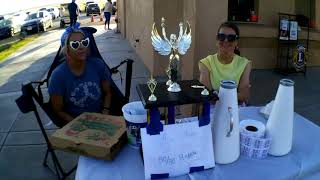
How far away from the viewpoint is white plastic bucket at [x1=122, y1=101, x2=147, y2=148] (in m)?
2.01

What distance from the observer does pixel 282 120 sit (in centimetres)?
198

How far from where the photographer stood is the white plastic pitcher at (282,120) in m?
1.96

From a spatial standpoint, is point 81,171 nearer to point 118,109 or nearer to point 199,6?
point 118,109

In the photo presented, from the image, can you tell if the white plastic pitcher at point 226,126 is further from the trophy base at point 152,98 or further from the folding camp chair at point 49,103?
the folding camp chair at point 49,103

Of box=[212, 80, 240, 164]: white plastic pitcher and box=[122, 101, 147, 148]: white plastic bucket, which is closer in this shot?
box=[212, 80, 240, 164]: white plastic pitcher

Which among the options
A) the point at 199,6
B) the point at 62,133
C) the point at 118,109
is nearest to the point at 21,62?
the point at 199,6

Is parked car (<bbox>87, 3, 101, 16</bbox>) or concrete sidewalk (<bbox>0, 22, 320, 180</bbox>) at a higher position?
parked car (<bbox>87, 3, 101, 16</bbox>)

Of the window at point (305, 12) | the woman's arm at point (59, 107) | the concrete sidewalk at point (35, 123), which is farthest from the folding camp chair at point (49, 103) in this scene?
the window at point (305, 12)

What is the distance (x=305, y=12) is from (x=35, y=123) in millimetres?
6363

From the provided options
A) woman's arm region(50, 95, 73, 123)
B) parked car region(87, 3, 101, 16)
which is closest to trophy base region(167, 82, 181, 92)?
woman's arm region(50, 95, 73, 123)

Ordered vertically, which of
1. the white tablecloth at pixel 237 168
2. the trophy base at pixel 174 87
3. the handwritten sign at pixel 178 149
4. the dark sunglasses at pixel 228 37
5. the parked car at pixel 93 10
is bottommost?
the white tablecloth at pixel 237 168

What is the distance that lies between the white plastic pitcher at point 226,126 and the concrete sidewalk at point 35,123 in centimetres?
226

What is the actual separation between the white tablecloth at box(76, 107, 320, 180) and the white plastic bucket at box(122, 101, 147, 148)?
57 mm

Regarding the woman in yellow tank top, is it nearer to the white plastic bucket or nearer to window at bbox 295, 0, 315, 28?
the white plastic bucket
